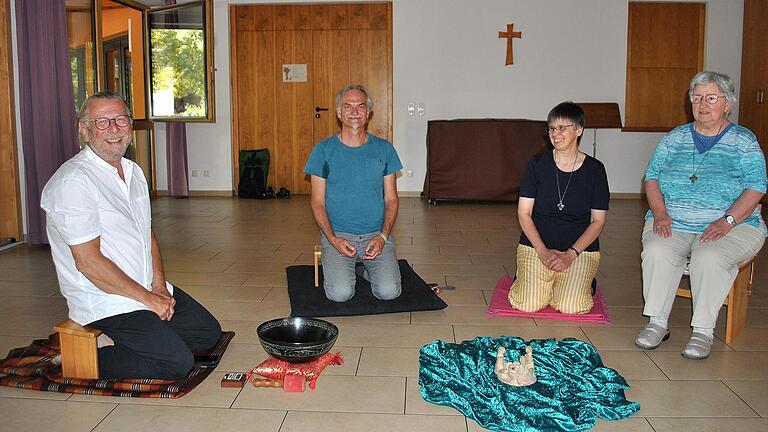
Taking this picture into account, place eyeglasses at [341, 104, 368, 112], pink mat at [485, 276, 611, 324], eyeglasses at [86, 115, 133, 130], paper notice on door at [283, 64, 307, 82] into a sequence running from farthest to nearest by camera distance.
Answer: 1. paper notice on door at [283, 64, 307, 82]
2. eyeglasses at [341, 104, 368, 112]
3. pink mat at [485, 276, 611, 324]
4. eyeglasses at [86, 115, 133, 130]

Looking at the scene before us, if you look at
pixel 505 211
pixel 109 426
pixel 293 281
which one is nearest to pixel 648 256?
pixel 293 281

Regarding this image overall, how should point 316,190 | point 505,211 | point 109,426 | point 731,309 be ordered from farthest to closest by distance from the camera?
1. point 505,211
2. point 316,190
3. point 731,309
4. point 109,426

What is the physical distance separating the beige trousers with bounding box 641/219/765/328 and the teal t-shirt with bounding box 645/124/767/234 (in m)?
0.08

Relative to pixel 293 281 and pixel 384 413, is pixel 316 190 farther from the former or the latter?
pixel 384 413

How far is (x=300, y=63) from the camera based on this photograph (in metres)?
8.54

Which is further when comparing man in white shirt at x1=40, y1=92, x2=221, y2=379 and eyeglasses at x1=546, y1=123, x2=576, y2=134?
eyeglasses at x1=546, y1=123, x2=576, y2=134

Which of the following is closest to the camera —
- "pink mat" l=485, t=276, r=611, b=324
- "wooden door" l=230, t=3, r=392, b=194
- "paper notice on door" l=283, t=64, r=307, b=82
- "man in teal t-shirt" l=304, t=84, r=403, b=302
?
"pink mat" l=485, t=276, r=611, b=324

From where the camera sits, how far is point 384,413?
2211 mm

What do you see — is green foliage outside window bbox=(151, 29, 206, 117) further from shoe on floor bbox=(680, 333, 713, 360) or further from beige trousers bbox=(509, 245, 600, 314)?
shoe on floor bbox=(680, 333, 713, 360)

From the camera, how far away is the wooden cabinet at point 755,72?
7.60 meters

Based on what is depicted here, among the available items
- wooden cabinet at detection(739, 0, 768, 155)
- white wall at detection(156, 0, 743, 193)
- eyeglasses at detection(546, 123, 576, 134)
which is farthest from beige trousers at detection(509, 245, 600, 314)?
white wall at detection(156, 0, 743, 193)

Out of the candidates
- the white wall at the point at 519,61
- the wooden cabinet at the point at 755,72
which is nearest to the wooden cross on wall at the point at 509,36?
the white wall at the point at 519,61

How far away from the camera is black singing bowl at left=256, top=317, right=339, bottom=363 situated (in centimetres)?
241

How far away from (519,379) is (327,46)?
673cm
